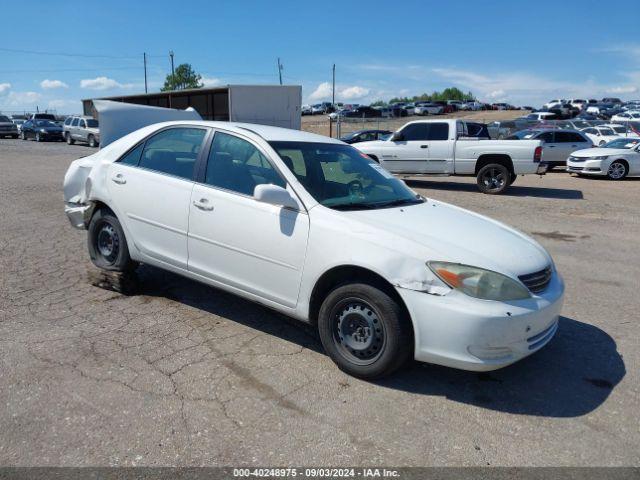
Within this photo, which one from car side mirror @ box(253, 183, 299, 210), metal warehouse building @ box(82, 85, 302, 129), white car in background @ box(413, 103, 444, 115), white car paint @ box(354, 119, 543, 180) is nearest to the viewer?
car side mirror @ box(253, 183, 299, 210)

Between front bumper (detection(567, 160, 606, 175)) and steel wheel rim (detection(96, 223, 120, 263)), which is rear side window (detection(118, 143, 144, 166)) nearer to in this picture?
steel wheel rim (detection(96, 223, 120, 263))

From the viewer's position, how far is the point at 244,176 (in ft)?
13.7

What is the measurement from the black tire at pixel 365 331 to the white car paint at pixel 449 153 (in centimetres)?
1093

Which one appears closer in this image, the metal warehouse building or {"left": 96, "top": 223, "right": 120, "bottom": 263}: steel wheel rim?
{"left": 96, "top": 223, "right": 120, "bottom": 263}: steel wheel rim

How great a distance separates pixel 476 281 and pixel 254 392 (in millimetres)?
1554

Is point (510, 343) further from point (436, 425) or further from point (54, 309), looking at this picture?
point (54, 309)

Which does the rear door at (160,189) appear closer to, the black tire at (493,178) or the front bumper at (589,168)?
the black tire at (493,178)

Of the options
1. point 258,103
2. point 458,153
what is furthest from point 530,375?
point 258,103

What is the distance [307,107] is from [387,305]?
240ft

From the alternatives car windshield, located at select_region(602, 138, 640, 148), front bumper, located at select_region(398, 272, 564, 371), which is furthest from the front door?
car windshield, located at select_region(602, 138, 640, 148)

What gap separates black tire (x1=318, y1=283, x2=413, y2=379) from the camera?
337 cm

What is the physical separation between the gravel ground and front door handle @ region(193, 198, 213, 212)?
98 centimetres

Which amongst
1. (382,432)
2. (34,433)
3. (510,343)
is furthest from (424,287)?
(34,433)

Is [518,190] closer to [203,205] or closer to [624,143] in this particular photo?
[624,143]
